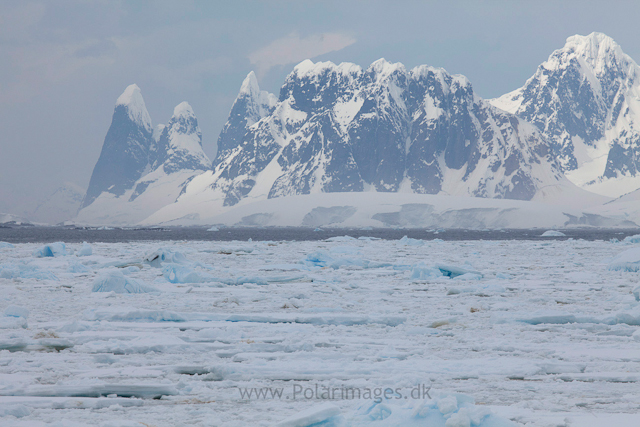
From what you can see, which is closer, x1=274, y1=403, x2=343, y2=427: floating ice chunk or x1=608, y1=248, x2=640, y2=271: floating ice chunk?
x1=274, y1=403, x2=343, y2=427: floating ice chunk

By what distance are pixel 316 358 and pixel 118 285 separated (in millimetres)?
7520

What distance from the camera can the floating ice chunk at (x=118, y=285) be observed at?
12211 mm

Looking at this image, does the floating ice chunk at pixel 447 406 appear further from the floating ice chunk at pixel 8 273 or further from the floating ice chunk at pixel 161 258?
the floating ice chunk at pixel 161 258

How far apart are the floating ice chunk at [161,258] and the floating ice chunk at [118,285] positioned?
682 cm

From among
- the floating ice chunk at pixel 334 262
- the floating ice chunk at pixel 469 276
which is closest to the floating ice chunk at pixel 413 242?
the floating ice chunk at pixel 334 262

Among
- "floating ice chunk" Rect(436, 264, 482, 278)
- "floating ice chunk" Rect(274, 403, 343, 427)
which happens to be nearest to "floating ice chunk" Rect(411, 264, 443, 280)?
"floating ice chunk" Rect(436, 264, 482, 278)

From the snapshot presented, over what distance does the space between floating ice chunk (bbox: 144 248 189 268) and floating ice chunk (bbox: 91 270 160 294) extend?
6822 mm

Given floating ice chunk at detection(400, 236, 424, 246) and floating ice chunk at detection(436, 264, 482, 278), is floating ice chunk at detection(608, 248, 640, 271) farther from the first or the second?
floating ice chunk at detection(400, 236, 424, 246)

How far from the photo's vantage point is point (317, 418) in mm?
3943

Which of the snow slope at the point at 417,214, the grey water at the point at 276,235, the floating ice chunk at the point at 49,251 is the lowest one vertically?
the grey water at the point at 276,235

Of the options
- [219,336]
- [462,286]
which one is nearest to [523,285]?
[462,286]

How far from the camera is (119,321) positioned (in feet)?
28.3

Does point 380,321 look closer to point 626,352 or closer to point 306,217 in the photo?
point 626,352

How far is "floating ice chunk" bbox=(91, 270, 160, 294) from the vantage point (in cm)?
1221
